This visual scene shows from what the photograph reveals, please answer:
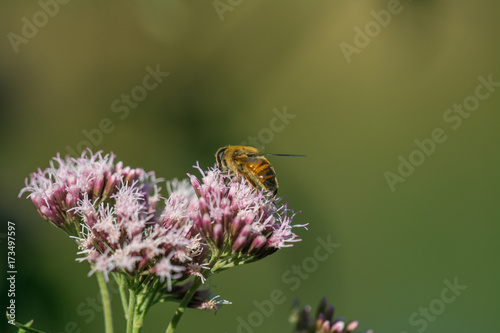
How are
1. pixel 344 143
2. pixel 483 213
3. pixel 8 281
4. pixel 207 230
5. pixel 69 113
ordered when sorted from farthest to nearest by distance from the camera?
pixel 344 143, pixel 483 213, pixel 69 113, pixel 8 281, pixel 207 230

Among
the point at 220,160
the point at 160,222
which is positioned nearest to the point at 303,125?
the point at 220,160

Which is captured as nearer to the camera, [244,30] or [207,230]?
[207,230]

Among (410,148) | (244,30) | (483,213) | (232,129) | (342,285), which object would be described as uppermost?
(244,30)

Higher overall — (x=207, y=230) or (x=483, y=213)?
(x=207, y=230)

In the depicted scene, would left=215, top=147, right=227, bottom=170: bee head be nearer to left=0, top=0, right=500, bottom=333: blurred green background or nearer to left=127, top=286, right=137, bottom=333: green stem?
left=127, top=286, right=137, bottom=333: green stem

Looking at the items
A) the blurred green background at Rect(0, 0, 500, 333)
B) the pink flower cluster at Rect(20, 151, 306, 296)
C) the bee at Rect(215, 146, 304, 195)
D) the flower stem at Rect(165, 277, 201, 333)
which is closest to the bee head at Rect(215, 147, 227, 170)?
the bee at Rect(215, 146, 304, 195)

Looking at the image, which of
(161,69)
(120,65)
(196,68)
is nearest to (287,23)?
(196,68)

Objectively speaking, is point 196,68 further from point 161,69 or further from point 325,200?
point 325,200
